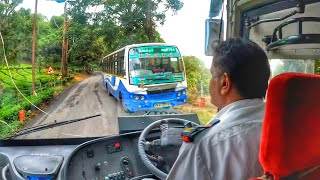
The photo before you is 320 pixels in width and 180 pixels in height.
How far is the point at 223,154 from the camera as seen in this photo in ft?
3.21

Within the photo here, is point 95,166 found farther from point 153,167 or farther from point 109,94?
point 109,94

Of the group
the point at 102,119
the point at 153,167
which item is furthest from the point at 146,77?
the point at 153,167

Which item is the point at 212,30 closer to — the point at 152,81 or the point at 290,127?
the point at 152,81

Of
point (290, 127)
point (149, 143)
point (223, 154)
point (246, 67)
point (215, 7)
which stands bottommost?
point (149, 143)

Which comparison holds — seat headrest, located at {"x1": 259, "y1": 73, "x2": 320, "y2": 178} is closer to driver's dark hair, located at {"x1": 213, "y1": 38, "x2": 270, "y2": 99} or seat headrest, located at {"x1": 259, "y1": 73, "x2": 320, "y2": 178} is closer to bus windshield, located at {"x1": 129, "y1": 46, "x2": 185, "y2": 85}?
driver's dark hair, located at {"x1": 213, "y1": 38, "x2": 270, "y2": 99}

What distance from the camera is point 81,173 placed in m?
1.94

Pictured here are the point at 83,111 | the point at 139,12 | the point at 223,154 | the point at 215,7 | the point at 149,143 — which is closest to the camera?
the point at 223,154

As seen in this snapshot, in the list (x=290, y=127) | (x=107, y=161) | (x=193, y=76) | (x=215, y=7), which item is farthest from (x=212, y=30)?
(x=290, y=127)

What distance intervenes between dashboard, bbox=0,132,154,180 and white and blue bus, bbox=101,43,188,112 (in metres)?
0.68

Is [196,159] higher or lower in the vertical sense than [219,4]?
lower

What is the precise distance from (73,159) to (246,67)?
3.98 ft

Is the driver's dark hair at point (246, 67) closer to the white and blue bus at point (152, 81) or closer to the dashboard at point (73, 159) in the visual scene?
the dashboard at point (73, 159)

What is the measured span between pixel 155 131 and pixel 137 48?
60.2 inches

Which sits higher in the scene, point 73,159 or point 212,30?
point 212,30
